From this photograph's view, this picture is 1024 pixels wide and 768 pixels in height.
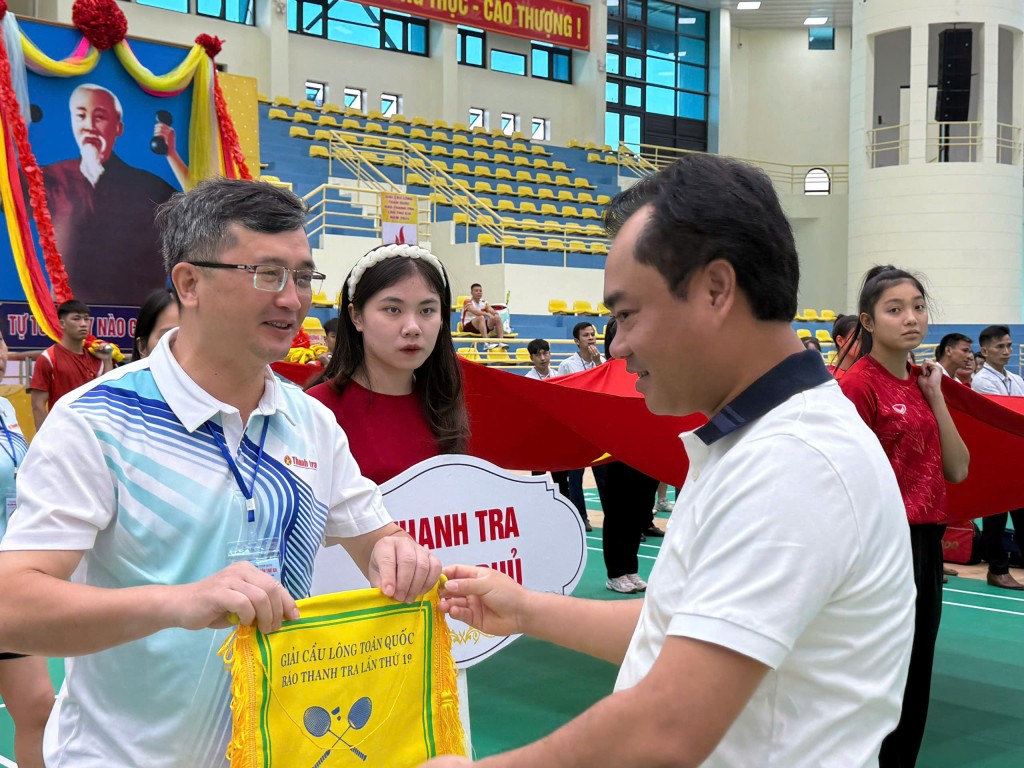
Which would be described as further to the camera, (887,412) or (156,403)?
(887,412)

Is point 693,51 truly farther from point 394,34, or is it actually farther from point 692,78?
point 394,34

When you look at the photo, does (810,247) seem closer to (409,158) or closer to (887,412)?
(409,158)

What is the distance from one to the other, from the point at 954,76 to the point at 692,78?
6978 mm

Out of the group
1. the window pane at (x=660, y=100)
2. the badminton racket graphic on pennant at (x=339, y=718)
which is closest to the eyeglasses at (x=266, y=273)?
the badminton racket graphic on pennant at (x=339, y=718)

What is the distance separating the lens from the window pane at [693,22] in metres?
23.1

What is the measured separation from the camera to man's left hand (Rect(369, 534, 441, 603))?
4.66 ft

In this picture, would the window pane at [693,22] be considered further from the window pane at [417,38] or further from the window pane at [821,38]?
the window pane at [417,38]

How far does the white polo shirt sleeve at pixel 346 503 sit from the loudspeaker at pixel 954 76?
18254 mm

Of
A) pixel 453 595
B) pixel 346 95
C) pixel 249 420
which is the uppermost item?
pixel 346 95

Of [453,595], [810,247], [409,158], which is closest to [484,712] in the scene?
[453,595]

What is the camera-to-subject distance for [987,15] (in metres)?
17.2

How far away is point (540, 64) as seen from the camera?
21.5 m

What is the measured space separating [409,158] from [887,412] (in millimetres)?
15074

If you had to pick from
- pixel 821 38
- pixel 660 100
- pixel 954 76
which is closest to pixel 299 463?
pixel 954 76
